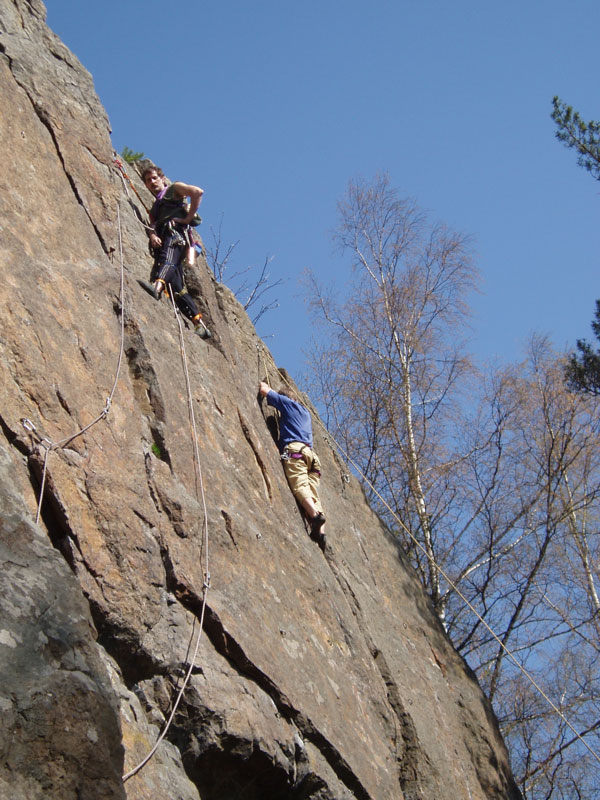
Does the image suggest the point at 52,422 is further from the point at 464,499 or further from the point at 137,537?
the point at 464,499

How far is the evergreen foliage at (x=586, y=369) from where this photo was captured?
13211mm

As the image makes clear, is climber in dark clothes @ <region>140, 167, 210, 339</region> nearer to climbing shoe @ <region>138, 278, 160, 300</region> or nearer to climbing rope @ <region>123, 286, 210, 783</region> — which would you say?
climbing shoe @ <region>138, 278, 160, 300</region>

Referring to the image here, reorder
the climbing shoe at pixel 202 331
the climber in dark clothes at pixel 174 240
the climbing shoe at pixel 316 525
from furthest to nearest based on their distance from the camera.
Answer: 1. the climber in dark clothes at pixel 174 240
2. the climbing shoe at pixel 202 331
3. the climbing shoe at pixel 316 525

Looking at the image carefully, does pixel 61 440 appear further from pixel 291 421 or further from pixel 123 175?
pixel 123 175

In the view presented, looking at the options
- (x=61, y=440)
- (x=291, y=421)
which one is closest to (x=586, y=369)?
(x=291, y=421)

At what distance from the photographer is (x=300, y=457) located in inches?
391

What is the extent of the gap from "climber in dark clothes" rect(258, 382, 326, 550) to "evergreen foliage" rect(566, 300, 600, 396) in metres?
5.00

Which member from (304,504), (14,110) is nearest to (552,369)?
(304,504)

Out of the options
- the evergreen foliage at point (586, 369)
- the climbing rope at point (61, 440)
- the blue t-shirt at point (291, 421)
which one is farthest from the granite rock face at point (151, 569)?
the evergreen foliage at point (586, 369)

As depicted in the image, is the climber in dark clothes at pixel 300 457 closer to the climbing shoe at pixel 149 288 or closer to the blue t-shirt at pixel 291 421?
the blue t-shirt at pixel 291 421

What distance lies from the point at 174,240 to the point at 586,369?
662 cm

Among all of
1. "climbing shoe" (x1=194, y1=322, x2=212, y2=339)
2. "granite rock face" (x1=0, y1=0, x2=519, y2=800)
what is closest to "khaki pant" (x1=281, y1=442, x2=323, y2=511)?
"granite rock face" (x1=0, y1=0, x2=519, y2=800)

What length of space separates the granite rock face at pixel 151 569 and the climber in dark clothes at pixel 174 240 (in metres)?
0.21

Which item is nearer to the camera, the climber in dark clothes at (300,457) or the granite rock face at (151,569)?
the granite rock face at (151,569)
